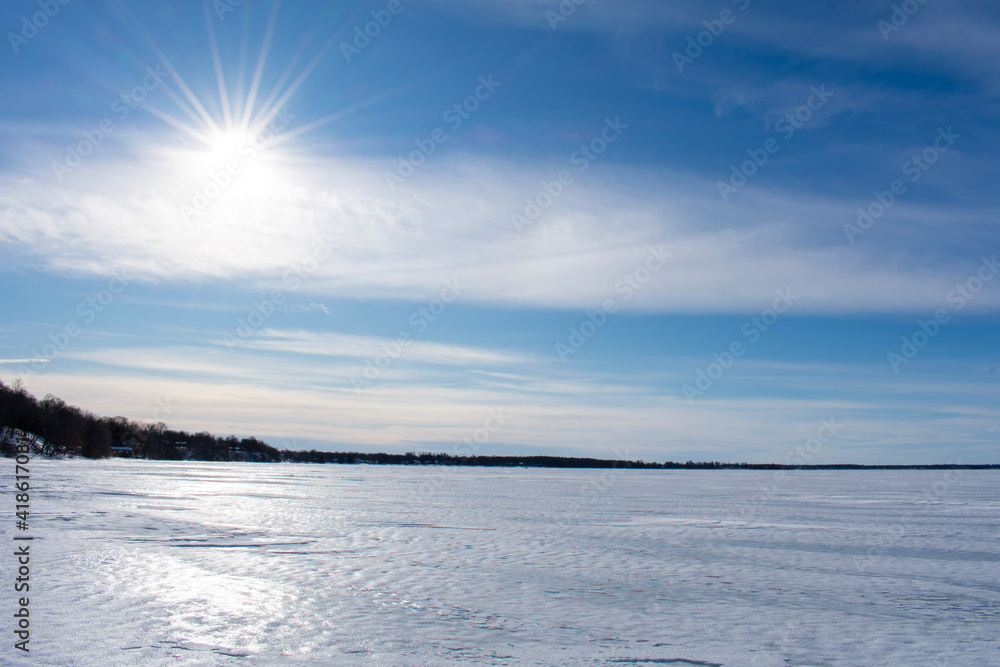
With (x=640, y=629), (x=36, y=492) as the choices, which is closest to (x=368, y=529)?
(x=640, y=629)

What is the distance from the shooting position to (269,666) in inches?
256

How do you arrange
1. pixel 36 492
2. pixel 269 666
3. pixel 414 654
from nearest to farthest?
pixel 269 666 < pixel 414 654 < pixel 36 492

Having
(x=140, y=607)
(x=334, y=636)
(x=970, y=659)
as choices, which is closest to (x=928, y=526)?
(x=970, y=659)

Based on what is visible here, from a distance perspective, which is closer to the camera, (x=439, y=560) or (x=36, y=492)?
(x=439, y=560)

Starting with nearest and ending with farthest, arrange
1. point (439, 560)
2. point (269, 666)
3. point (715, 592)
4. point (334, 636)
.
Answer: point (269, 666), point (334, 636), point (715, 592), point (439, 560)

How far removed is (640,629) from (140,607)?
6.47 m

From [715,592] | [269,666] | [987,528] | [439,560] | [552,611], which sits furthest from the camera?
[987,528]

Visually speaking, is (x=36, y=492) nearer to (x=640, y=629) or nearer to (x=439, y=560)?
(x=439, y=560)

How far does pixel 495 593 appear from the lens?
10383mm

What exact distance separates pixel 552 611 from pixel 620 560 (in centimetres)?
493

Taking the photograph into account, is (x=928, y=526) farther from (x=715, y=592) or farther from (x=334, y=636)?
(x=334, y=636)

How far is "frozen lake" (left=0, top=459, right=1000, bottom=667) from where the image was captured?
7273mm

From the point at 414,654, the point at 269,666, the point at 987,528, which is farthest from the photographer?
the point at 987,528

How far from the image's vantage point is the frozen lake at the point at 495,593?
727 cm
